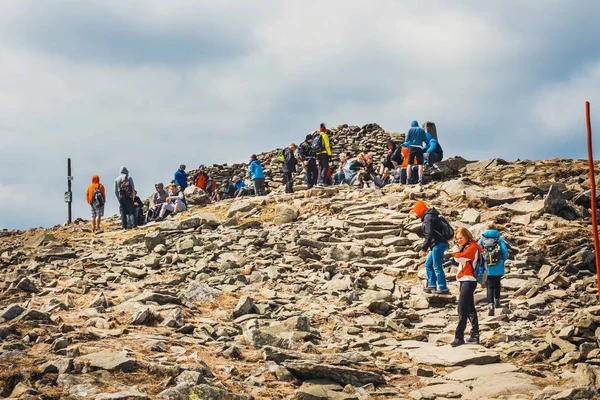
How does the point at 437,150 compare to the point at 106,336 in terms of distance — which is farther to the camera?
the point at 437,150

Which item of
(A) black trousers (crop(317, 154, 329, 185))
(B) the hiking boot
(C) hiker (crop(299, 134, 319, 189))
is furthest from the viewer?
(C) hiker (crop(299, 134, 319, 189))

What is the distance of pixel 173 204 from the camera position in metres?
26.4

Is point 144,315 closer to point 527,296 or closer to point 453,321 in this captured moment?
point 453,321

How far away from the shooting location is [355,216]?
805 inches

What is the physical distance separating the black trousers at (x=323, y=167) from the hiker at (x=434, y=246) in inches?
423

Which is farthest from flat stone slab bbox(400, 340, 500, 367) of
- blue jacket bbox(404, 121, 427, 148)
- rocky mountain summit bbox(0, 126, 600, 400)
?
blue jacket bbox(404, 121, 427, 148)

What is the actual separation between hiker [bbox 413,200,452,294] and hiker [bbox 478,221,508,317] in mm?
1050

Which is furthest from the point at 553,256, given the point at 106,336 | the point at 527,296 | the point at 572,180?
the point at 106,336

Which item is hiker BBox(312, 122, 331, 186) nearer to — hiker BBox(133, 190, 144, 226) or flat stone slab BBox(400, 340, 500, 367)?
hiker BBox(133, 190, 144, 226)

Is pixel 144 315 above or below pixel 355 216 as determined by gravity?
below

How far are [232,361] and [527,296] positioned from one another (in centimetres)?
751

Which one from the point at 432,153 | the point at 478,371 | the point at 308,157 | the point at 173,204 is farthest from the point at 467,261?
the point at 173,204

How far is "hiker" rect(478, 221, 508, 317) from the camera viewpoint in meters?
12.8

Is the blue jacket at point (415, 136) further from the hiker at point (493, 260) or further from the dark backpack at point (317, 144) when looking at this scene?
the hiker at point (493, 260)
